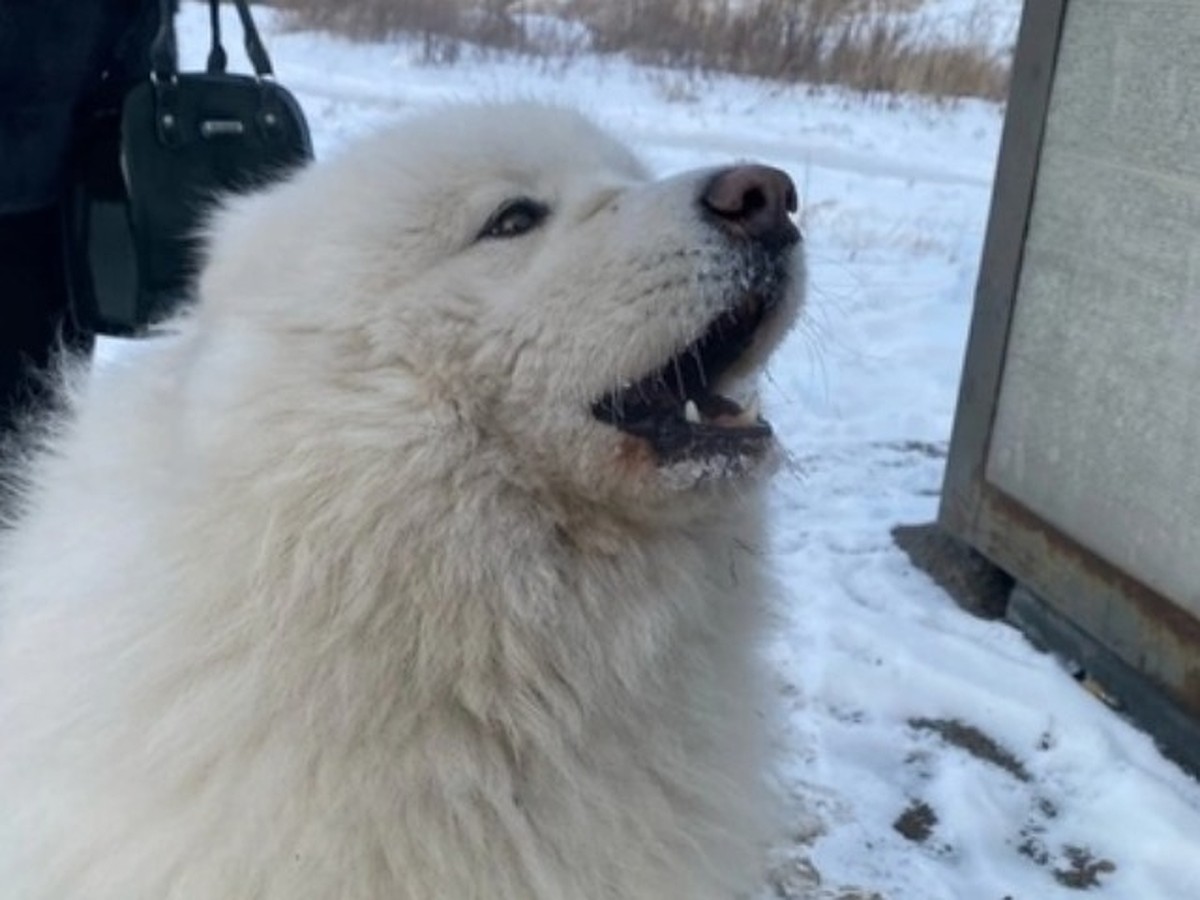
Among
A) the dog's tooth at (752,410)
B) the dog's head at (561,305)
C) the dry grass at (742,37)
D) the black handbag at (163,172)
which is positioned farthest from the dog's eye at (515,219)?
the dry grass at (742,37)

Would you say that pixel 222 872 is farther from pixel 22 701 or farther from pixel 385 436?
pixel 385 436

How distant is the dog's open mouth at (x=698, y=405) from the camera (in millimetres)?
1851

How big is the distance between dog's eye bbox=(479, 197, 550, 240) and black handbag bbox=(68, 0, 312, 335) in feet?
2.39

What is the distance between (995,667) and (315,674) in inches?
113

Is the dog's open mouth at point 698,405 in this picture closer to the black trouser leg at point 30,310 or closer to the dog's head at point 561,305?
the dog's head at point 561,305

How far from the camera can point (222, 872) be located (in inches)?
68.2

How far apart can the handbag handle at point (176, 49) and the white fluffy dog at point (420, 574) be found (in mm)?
782

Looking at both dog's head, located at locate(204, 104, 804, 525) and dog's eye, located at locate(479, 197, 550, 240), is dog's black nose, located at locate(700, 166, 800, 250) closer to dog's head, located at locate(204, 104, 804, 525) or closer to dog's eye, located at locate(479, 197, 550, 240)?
dog's head, located at locate(204, 104, 804, 525)

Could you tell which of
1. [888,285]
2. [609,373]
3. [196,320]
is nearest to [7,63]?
[196,320]

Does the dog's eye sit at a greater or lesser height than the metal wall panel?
greater

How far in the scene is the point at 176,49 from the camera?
8.69 ft

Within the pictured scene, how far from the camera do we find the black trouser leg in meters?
2.70

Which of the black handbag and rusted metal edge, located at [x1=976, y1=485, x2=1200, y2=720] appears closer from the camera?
the black handbag

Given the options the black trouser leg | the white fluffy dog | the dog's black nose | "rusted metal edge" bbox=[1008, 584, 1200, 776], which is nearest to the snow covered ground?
"rusted metal edge" bbox=[1008, 584, 1200, 776]
